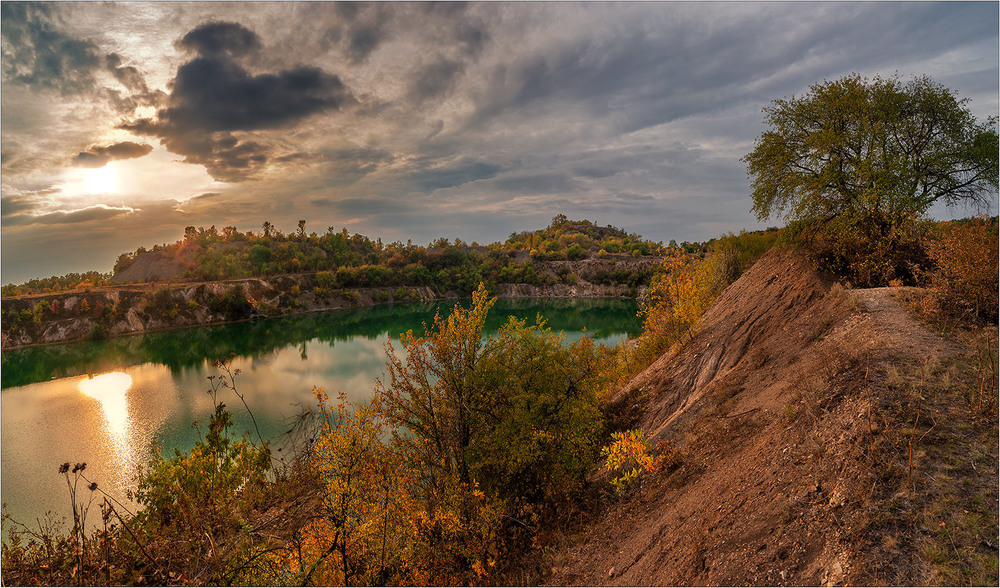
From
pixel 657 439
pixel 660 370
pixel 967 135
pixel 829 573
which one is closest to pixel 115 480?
pixel 657 439

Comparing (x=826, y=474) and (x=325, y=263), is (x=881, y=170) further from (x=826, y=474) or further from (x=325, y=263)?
(x=325, y=263)

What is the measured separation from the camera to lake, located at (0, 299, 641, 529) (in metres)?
25.9

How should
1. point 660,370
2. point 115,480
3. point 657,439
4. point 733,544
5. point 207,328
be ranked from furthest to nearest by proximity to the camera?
point 207,328
point 115,480
point 660,370
point 657,439
point 733,544

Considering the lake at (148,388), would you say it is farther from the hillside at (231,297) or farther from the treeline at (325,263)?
the treeline at (325,263)

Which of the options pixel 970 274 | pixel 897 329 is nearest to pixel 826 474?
pixel 897 329

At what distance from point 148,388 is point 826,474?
56.9m

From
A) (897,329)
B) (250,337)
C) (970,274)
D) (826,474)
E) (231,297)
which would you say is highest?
(231,297)

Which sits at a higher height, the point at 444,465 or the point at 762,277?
the point at 762,277

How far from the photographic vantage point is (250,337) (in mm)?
73812

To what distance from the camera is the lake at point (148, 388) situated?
1019 inches

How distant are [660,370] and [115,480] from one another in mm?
31995

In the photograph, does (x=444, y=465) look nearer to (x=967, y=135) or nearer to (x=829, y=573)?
(x=829, y=573)

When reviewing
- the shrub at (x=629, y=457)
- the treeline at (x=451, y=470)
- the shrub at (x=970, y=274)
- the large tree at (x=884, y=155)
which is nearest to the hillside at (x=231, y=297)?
the large tree at (x=884, y=155)

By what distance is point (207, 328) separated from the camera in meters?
84.1
